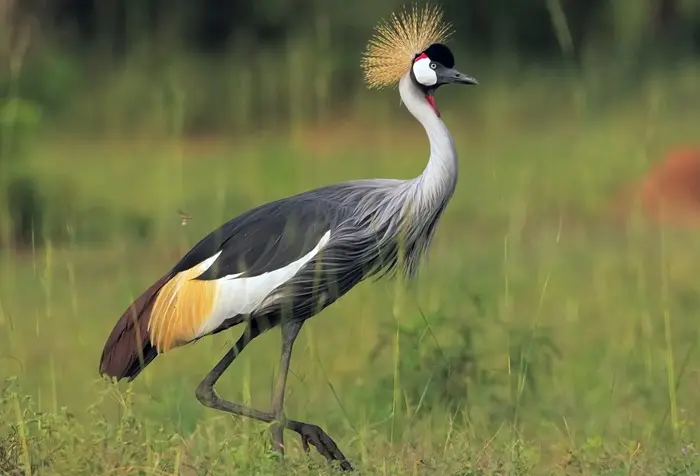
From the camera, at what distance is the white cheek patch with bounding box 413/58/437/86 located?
404 cm

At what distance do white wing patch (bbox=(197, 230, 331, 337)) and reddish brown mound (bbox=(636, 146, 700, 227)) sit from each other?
600cm

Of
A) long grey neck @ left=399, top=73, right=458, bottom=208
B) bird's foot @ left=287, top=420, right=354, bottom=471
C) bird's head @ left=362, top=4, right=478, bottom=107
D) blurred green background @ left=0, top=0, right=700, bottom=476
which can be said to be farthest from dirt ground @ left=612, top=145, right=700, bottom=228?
bird's foot @ left=287, top=420, right=354, bottom=471

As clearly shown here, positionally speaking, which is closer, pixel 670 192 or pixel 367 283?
pixel 367 283

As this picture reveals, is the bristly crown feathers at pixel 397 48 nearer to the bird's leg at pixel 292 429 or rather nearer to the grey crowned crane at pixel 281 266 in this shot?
the grey crowned crane at pixel 281 266

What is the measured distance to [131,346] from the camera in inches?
148

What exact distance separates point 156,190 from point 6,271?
9.97ft

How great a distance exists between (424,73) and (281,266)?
2.20 feet

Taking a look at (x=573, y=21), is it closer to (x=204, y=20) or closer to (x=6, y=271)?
(x=204, y=20)

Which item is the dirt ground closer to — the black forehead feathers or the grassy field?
the grassy field

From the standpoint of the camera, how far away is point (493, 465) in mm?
3262

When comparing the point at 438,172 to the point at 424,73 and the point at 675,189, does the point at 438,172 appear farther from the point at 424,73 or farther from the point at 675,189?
the point at 675,189

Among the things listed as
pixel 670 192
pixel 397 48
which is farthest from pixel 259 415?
pixel 670 192

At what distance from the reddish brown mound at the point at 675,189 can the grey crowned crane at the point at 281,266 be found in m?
5.82

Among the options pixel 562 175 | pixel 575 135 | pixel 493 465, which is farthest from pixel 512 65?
pixel 493 465
